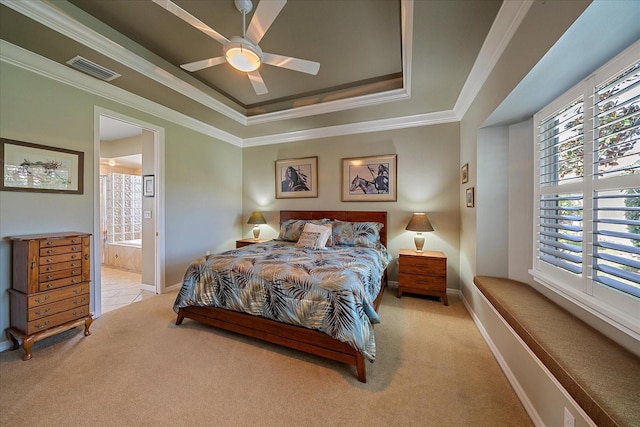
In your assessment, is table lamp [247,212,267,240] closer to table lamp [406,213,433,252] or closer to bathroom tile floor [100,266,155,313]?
bathroom tile floor [100,266,155,313]

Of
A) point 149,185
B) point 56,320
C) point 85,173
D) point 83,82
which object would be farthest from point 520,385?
point 83,82

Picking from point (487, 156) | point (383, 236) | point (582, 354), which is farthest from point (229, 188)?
point (582, 354)

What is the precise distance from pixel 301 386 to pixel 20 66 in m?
3.68

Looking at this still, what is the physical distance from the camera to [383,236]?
381 cm

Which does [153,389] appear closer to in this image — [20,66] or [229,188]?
[20,66]

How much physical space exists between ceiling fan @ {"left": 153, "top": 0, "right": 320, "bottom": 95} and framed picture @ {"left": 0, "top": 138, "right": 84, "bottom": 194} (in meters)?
1.65

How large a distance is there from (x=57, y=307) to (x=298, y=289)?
222 centimetres

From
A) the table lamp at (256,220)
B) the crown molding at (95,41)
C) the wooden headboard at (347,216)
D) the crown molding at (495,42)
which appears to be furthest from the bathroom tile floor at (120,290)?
the crown molding at (495,42)

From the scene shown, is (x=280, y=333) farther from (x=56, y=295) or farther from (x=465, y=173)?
(x=465, y=173)

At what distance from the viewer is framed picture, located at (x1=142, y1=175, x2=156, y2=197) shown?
11.3 ft

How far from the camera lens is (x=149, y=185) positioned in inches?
138

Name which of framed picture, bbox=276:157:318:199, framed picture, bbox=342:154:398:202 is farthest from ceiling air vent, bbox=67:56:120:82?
framed picture, bbox=342:154:398:202

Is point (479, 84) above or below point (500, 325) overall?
above

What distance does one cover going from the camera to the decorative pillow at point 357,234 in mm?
3434
